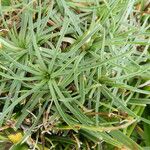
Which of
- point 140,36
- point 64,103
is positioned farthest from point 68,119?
point 140,36

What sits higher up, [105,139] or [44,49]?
[44,49]

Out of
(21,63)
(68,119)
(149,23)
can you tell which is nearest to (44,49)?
(21,63)

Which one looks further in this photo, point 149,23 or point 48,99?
point 149,23

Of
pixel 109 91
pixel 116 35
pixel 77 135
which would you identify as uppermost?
pixel 116 35

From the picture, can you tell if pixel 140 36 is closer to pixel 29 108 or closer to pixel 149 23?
pixel 149 23

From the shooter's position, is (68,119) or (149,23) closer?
(68,119)

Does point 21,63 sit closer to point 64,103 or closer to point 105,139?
point 64,103
